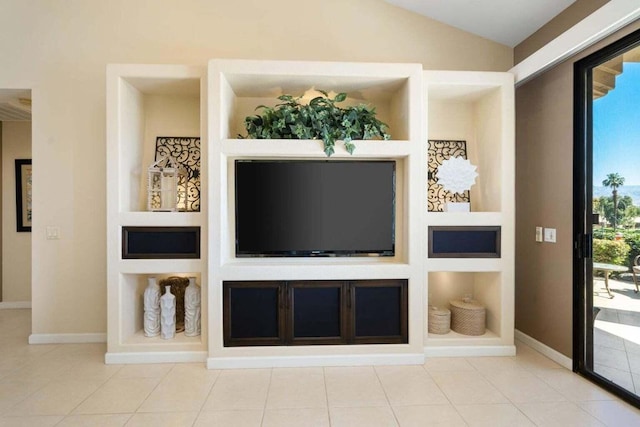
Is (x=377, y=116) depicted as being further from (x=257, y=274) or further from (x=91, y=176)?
(x=91, y=176)

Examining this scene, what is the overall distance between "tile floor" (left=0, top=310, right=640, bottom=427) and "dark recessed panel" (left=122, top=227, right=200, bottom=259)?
923 mm

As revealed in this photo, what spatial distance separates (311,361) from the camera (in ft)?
9.61

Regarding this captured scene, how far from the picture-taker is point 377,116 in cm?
350

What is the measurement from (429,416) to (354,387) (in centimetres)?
57

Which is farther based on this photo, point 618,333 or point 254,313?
point 254,313

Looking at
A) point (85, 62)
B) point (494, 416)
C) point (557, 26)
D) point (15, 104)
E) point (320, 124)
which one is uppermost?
point (557, 26)

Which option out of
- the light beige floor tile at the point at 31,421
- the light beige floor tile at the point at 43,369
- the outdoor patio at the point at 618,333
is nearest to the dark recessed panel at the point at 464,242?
the outdoor patio at the point at 618,333

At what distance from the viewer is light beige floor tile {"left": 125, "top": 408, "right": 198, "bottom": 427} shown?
214 centimetres

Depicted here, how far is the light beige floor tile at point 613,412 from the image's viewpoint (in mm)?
2152

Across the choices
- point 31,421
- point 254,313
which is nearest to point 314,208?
point 254,313

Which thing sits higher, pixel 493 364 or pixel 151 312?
pixel 151 312

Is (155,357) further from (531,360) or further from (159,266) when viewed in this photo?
(531,360)

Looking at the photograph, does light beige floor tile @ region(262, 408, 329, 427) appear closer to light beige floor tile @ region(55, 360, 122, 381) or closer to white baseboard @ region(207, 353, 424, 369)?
white baseboard @ region(207, 353, 424, 369)

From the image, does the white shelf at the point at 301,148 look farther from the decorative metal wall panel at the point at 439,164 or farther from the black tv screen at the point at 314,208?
the decorative metal wall panel at the point at 439,164
